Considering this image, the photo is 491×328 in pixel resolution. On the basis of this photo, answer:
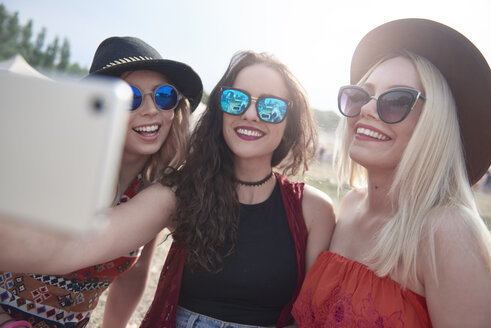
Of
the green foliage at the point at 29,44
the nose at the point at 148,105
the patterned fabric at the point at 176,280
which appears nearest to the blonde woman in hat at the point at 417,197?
the patterned fabric at the point at 176,280

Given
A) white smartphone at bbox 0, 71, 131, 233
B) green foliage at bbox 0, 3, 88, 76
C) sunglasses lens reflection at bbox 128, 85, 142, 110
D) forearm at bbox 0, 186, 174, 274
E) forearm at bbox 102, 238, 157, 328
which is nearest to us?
white smartphone at bbox 0, 71, 131, 233

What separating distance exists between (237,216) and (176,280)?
1.98 feet

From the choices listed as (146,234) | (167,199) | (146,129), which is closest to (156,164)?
(146,129)

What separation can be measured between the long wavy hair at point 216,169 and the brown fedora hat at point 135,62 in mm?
250

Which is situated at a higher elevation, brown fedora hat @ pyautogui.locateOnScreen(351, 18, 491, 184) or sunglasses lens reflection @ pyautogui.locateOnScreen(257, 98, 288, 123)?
brown fedora hat @ pyautogui.locateOnScreen(351, 18, 491, 184)

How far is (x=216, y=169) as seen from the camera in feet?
7.70

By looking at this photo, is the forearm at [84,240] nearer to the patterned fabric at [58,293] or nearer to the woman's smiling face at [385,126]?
the patterned fabric at [58,293]

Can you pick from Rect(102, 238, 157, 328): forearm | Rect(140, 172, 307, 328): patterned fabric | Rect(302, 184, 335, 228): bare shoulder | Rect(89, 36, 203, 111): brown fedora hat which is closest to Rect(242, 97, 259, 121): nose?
Rect(89, 36, 203, 111): brown fedora hat

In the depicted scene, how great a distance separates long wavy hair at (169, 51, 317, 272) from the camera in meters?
2.06

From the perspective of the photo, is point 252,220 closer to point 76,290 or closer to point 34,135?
point 76,290

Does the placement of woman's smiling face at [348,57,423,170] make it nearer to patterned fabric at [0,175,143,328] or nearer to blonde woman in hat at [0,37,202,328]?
blonde woman in hat at [0,37,202,328]

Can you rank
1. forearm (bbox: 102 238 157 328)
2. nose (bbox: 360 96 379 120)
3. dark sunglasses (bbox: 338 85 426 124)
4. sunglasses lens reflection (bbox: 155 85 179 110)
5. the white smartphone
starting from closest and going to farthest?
the white smartphone
dark sunglasses (bbox: 338 85 426 124)
nose (bbox: 360 96 379 120)
sunglasses lens reflection (bbox: 155 85 179 110)
forearm (bbox: 102 238 157 328)

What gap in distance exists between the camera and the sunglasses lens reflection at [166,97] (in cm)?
227

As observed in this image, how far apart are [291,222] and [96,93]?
75.6 inches
